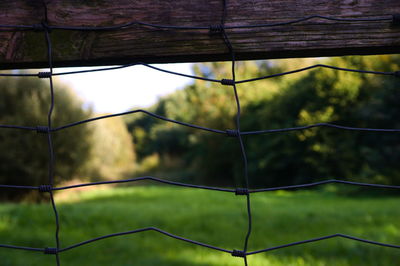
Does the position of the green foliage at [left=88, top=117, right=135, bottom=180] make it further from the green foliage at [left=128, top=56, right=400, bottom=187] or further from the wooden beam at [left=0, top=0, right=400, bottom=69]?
the wooden beam at [left=0, top=0, right=400, bottom=69]

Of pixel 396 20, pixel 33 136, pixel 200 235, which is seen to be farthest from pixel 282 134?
pixel 396 20

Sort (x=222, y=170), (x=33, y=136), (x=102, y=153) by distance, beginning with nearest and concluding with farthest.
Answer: (x=33, y=136), (x=102, y=153), (x=222, y=170)

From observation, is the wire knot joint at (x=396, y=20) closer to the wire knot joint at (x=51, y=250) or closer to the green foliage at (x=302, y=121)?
the wire knot joint at (x=51, y=250)

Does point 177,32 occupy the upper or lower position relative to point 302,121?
upper

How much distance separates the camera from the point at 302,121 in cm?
1252

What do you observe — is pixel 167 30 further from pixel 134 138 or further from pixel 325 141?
pixel 134 138

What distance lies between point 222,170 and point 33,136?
949 centimetres

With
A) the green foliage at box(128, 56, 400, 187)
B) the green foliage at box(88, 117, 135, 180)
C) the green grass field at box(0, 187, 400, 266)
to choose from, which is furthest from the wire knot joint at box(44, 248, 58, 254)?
the green foliage at box(88, 117, 135, 180)

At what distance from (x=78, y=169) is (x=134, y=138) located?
16.7m

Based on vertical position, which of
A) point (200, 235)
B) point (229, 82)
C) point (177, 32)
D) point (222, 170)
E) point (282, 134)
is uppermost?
point (177, 32)

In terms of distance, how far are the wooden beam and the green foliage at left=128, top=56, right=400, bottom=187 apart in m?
8.52

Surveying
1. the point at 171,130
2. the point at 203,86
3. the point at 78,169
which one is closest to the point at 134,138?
the point at 171,130

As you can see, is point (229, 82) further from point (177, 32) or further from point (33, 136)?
point (33, 136)

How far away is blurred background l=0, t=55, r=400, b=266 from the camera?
3859 millimetres
